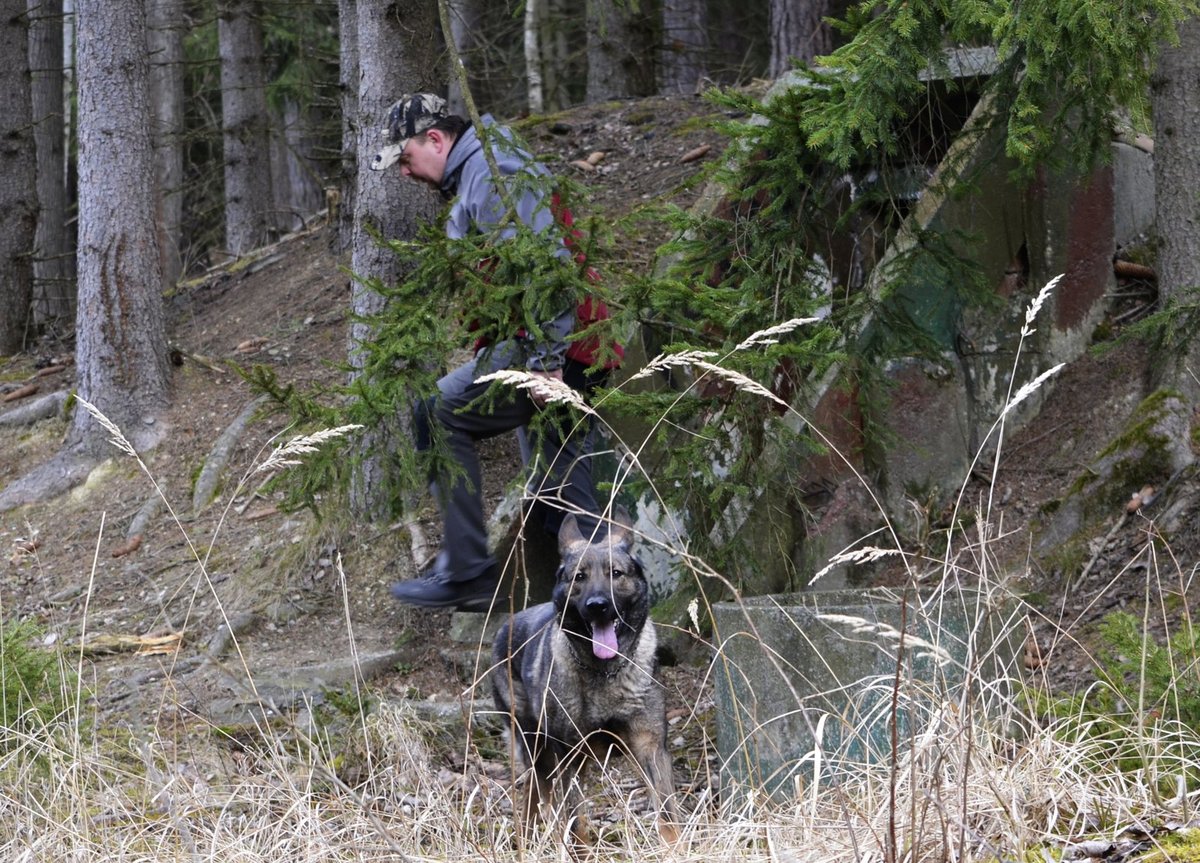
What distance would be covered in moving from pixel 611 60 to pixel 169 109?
19.8 feet

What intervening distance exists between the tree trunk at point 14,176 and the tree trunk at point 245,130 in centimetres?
388

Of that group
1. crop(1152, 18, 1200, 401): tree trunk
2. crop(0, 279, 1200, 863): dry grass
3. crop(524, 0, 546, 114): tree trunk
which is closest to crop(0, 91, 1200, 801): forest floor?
crop(1152, 18, 1200, 401): tree trunk

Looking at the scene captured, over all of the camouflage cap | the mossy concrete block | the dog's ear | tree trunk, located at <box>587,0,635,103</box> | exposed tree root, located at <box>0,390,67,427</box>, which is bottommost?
exposed tree root, located at <box>0,390,67,427</box>

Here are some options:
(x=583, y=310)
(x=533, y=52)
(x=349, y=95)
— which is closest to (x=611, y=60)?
(x=533, y=52)

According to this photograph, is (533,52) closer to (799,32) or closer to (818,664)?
(799,32)

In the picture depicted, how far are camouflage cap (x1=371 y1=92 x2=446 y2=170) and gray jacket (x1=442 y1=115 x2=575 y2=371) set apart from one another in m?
0.19

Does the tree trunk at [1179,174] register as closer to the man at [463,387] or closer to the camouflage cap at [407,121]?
the man at [463,387]

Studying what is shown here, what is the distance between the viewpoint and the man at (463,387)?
598 centimetres

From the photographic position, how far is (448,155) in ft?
20.4

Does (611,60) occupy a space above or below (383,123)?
above

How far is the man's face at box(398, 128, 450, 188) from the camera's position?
6.20 metres

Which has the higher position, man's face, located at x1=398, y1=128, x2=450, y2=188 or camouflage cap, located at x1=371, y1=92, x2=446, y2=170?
camouflage cap, located at x1=371, y1=92, x2=446, y2=170

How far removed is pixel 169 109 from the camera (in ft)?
55.0

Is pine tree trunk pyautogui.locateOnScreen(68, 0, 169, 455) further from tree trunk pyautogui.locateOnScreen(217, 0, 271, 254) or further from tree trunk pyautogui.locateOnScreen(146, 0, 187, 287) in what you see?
tree trunk pyautogui.locateOnScreen(217, 0, 271, 254)
